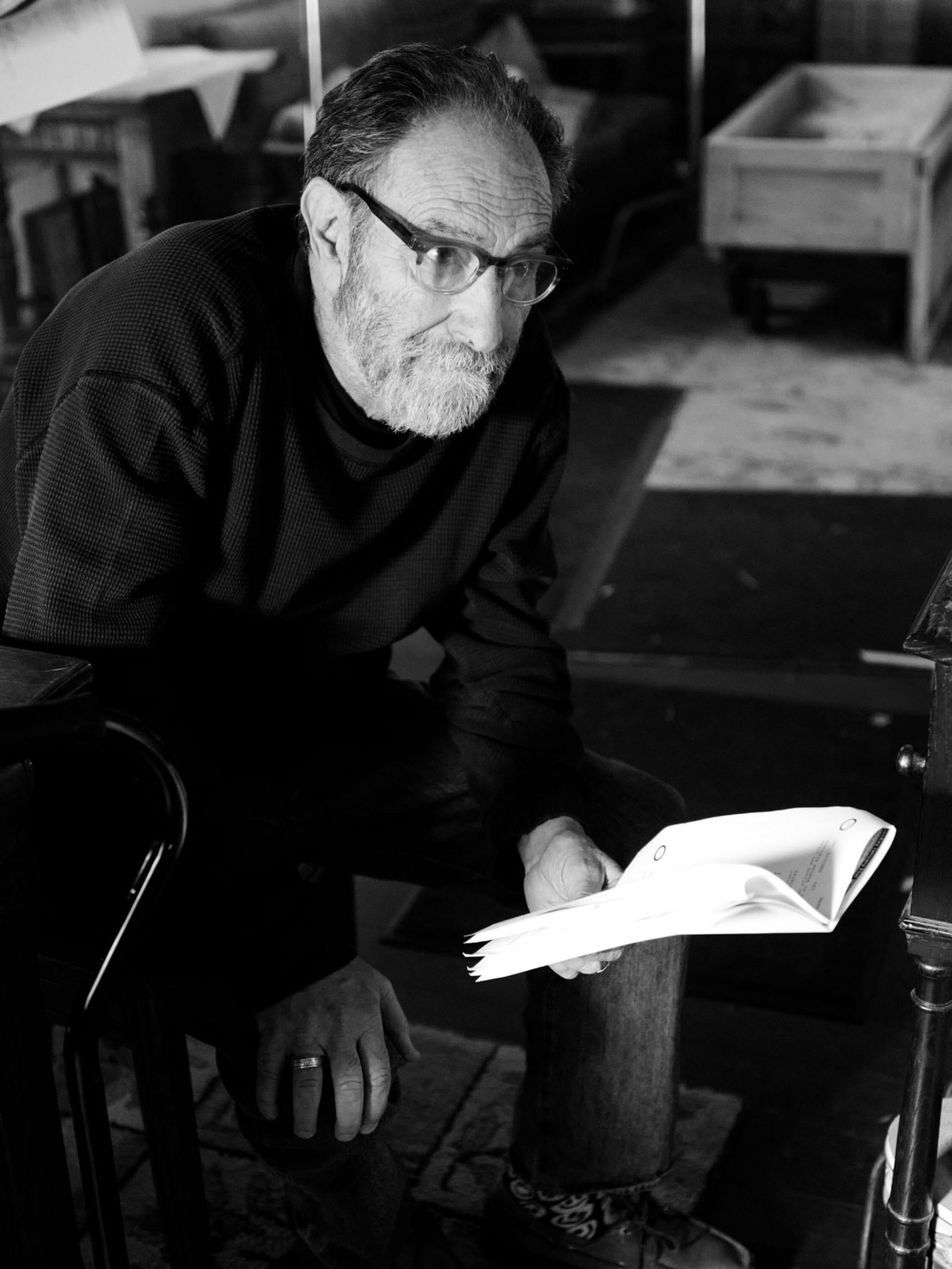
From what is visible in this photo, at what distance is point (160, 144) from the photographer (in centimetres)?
281

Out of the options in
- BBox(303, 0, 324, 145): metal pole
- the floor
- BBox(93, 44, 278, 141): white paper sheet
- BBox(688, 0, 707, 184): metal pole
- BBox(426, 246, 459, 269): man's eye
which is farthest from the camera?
BBox(688, 0, 707, 184): metal pole

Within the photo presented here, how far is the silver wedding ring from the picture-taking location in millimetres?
1256

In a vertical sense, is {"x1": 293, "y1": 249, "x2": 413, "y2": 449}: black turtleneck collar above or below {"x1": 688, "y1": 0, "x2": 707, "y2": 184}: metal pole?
above

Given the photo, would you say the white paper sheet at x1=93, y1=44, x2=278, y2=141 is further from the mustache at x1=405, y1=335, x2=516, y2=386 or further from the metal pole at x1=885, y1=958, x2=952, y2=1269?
the metal pole at x1=885, y1=958, x2=952, y2=1269

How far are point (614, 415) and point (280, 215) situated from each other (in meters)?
2.92

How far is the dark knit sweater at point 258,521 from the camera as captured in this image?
4.29 feet

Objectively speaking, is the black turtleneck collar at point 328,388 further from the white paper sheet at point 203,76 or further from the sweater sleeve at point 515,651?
the white paper sheet at point 203,76

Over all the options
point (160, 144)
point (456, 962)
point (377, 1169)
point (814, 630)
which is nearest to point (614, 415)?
point (814, 630)

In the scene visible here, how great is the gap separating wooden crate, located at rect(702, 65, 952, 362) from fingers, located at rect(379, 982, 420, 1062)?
3.82m

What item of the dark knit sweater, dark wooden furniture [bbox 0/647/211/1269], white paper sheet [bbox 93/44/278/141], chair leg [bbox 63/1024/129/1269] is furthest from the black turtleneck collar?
white paper sheet [bbox 93/44/278/141]

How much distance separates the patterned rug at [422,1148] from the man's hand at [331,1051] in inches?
16.2

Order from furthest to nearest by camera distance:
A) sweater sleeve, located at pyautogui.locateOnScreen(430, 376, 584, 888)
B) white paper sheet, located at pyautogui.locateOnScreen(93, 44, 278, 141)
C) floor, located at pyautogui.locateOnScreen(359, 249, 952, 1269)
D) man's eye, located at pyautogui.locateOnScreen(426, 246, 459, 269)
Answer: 1. white paper sheet, located at pyautogui.locateOnScreen(93, 44, 278, 141)
2. floor, located at pyautogui.locateOnScreen(359, 249, 952, 1269)
3. sweater sleeve, located at pyautogui.locateOnScreen(430, 376, 584, 888)
4. man's eye, located at pyautogui.locateOnScreen(426, 246, 459, 269)

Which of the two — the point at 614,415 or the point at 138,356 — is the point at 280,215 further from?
the point at 614,415

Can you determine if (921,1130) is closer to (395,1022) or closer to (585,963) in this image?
(585,963)
